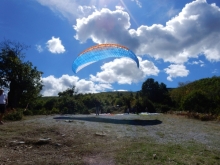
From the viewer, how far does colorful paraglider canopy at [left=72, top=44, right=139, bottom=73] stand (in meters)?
19.7

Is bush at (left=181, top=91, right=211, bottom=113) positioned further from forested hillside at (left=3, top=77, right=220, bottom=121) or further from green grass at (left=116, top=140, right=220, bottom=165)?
green grass at (left=116, top=140, right=220, bottom=165)

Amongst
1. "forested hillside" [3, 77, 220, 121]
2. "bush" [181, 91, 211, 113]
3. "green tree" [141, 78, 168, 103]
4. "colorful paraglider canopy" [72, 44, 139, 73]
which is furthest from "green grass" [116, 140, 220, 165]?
"green tree" [141, 78, 168, 103]

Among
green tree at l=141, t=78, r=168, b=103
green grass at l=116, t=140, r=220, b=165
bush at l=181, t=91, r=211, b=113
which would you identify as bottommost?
green grass at l=116, t=140, r=220, b=165

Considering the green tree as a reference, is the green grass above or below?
below

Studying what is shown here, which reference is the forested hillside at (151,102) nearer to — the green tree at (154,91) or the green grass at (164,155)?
the green tree at (154,91)

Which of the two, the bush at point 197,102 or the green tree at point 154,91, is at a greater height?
the green tree at point 154,91

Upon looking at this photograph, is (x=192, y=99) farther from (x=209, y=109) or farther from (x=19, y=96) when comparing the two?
(x=19, y=96)

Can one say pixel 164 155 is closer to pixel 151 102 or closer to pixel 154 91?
pixel 151 102

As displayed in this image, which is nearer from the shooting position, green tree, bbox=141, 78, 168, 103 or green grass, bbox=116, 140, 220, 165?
green grass, bbox=116, 140, 220, 165

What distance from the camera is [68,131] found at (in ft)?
34.9

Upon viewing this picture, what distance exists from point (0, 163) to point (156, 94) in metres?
61.9

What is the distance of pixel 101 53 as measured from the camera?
19.9 m

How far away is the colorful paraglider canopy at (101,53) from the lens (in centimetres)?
1973

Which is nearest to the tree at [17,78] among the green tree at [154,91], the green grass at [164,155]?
the green grass at [164,155]
